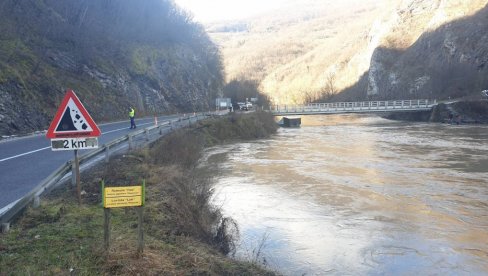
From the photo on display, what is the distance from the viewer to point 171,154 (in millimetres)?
17656

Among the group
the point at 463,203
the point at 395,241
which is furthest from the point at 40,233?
the point at 463,203

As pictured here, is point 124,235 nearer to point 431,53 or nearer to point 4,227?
point 4,227

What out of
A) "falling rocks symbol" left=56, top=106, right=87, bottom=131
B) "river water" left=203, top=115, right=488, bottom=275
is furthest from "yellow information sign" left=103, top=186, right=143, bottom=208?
"river water" left=203, top=115, right=488, bottom=275

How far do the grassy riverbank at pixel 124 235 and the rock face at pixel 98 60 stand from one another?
14.1 metres

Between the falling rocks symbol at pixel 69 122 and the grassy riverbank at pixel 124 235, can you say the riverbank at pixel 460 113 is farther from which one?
the falling rocks symbol at pixel 69 122

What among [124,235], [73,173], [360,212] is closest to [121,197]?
[124,235]

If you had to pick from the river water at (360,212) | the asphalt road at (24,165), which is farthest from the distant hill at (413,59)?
the asphalt road at (24,165)

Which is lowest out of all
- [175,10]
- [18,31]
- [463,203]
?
[463,203]

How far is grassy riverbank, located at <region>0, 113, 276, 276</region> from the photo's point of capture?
5.71 meters

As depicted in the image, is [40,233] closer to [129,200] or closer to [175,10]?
[129,200]

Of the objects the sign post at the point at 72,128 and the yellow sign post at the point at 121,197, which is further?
the sign post at the point at 72,128

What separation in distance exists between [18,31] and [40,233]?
3015 centimetres

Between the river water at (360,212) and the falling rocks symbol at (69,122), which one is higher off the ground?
the falling rocks symbol at (69,122)

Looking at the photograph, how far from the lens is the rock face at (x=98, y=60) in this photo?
26422 millimetres
